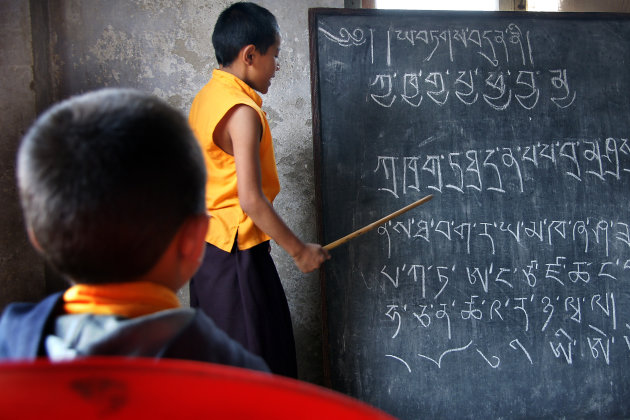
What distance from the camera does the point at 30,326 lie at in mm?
545

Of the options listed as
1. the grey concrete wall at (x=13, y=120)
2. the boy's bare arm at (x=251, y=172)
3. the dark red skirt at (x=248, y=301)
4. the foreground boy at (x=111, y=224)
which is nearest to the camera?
the foreground boy at (x=111, y=224)

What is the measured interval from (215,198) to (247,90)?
36cm

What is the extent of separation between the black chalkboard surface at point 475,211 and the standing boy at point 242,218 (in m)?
0.39

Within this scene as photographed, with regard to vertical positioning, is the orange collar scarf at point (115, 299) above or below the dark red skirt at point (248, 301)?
above

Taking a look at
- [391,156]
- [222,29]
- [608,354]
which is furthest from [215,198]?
[608,354]

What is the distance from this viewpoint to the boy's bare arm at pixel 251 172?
5.21ft

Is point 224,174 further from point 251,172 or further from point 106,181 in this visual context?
point 106,181

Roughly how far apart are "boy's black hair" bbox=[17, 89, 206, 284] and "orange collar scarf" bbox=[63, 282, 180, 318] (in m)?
0.01

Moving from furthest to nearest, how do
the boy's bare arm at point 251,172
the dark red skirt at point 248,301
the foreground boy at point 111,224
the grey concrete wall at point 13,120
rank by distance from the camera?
the grey concrete wall at point 13,120
the dark red skirt at point 248,301
the boy's bare arm at point 251,172
the foreground boy at point 111,224

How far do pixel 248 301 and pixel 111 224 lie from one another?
1.18m

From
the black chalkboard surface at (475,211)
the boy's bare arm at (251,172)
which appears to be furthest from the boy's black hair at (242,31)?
the black chalkboard surface at (475,211)

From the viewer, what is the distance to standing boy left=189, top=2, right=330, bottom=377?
164cm

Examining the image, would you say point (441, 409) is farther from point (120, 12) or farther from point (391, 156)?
point (120, 12)

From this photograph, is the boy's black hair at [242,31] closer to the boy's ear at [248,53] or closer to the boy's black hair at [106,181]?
the boy's ear at [248,53]
